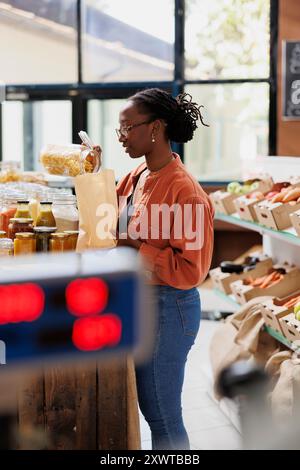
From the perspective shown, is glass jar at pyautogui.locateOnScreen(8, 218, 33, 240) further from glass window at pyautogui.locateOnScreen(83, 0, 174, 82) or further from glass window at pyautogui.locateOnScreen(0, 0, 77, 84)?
glass window at pyautogui.locateOnScreen(0, 0, 77, 84)

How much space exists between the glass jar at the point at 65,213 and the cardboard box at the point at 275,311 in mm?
1460

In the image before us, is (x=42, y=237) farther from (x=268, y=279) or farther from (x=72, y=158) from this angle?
(x=268, y=279)

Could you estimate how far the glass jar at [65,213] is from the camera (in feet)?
7.95

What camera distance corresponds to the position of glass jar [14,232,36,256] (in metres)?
2.11

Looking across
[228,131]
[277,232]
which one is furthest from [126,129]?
[228,131]

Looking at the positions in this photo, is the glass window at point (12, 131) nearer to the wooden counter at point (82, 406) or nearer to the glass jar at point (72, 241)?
the glass jar at point (72, 241)

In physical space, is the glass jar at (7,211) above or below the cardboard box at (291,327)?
above

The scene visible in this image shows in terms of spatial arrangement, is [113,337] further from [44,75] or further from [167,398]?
[44,75]

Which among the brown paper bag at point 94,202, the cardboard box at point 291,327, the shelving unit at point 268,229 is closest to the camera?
the brown paper bag at point 94,202

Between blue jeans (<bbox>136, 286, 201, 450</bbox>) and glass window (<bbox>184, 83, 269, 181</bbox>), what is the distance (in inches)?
209

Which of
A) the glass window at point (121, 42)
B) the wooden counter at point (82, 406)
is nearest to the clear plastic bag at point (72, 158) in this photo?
the wooden counter at point (82, 406)

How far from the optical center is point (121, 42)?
310 inches

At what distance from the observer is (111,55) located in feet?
25.8

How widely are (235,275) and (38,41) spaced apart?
4.48m
